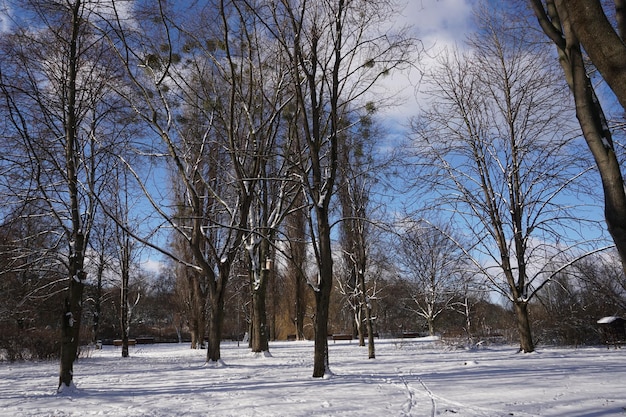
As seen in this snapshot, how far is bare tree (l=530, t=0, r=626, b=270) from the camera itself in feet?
13.4

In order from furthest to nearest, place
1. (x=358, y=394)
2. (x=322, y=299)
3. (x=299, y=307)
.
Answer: (x=299, y=307) → (x=322, y=299) → (x=358, y=394)

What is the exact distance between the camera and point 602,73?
423 centimetres

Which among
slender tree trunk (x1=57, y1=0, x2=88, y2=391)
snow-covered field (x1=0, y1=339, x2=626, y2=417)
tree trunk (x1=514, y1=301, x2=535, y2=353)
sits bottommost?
snow-covered field (x1=0, y1=339, x2=626, y2=417)

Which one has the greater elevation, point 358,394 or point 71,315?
point 71,315

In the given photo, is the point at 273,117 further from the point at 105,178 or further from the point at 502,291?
the point at 502,291

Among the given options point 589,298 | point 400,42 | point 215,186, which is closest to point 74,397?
point 400,42

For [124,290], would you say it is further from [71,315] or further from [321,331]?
[321,331]

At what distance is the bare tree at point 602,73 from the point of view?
4086 millimetres

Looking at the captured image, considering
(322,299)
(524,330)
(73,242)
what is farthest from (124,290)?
(524,330)

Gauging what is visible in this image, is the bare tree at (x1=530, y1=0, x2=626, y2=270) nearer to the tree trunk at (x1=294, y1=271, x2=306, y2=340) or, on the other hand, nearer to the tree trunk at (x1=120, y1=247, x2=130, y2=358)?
the tree trunk at (x1=120, y1=247, x2=130, y2=358)

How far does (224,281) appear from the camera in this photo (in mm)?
13844

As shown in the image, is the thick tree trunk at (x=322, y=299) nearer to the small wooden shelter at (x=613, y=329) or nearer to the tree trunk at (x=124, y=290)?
the small wooden shelter at (x=613, y=329)

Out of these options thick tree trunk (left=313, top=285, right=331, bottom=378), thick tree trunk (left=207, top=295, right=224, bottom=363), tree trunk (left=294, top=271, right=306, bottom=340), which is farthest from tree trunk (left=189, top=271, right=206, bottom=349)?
thick tree trunk (left=313, top=285, right=331, bottom=378)

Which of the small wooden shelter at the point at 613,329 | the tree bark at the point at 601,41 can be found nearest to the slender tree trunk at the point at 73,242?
the tree bark at the point at 601,41
